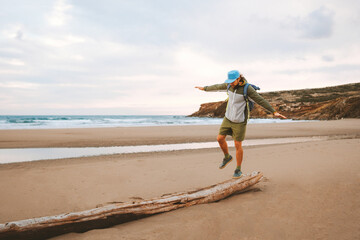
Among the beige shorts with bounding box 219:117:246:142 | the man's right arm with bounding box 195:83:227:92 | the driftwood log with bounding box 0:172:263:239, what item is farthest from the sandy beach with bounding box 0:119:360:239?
the man's right arm with bounding box 195:83:227:92

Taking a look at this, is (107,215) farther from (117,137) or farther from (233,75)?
(117,137)

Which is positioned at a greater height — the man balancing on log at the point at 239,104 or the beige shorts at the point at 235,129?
the man balancing on log at the point at 239,104

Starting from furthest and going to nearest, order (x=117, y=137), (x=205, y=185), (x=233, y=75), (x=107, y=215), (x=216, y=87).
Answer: (x=117, y=137) → (x=205, y=185) → (x=216, y=87) → (x=233, y=75) → (x=107, y=215)

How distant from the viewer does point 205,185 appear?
19.0 ft

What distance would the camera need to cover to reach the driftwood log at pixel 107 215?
10.6ft

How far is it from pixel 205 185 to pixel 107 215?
109 inches

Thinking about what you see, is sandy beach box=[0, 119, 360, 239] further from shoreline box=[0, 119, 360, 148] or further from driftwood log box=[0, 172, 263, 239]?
shoreline box=[0, 119, 360, 148]

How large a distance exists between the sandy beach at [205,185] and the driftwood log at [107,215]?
120 millimetres

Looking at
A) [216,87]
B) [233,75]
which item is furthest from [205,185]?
[233,75]

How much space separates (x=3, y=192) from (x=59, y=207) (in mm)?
1772

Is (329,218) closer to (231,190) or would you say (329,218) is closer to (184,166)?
(231,190)

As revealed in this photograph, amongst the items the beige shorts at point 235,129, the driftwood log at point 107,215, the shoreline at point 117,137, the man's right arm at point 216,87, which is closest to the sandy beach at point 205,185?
the driftwood log at point 107,215

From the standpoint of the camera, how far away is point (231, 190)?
4711 millimetres

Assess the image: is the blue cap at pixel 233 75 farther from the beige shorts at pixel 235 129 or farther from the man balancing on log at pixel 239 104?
the beige shorts at pixel 235 129
